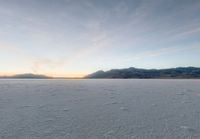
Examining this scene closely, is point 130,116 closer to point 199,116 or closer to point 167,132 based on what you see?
point 167,132

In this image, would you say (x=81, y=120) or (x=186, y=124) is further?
(x=81, y=120)

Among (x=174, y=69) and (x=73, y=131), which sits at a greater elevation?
(x=174, y=69)

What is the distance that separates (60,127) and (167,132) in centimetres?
193

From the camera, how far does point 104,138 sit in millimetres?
2545

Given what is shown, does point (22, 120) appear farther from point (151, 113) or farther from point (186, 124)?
point (186, 124)

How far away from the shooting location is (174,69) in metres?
107

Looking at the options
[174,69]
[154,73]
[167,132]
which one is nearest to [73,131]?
[167,132]

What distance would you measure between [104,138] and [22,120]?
202 cm

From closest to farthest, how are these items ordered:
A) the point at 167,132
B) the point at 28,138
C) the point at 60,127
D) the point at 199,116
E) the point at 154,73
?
the point at 28,138
the point at 167,132
the point at 60,127
the point at 199,116
the point at 154,73

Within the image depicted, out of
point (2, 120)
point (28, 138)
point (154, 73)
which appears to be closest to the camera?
point (28, 138)

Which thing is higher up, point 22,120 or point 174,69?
point 174,69

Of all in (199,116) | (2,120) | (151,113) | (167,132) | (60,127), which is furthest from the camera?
(151,113)

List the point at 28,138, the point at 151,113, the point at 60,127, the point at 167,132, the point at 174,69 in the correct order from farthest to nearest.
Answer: the point at 174,69 → the point at 151,113 → the point at 60,127 → the point at 167,132 → the point at 28,138

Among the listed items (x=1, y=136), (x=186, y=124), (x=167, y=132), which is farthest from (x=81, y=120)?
(x=186, y=124)
